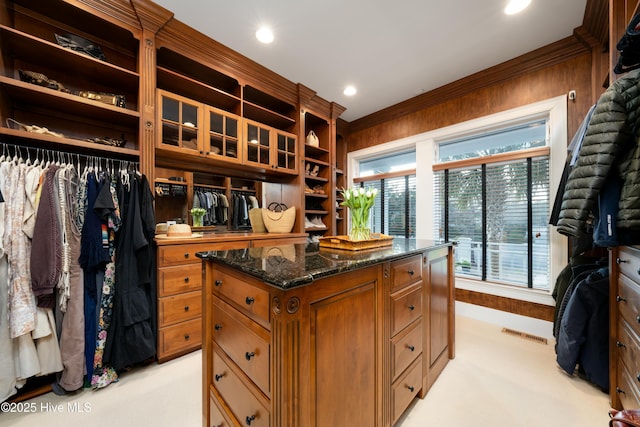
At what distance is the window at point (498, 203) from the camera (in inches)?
101

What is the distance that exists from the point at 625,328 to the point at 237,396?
6.78 ft

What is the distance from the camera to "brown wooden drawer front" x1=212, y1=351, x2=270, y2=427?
0.91 meters

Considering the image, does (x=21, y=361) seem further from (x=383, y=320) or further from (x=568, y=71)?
(x=568, y=71)

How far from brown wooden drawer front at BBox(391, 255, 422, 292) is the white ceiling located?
2011 millimetres

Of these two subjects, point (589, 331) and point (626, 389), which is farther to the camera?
point (589, 331)

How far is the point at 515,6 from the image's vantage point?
75.5 inches

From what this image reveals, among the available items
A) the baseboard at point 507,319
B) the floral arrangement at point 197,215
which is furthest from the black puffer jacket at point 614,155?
the floral arrangement at point 197,215

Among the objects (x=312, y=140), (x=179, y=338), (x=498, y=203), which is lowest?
(x=179, y=338)

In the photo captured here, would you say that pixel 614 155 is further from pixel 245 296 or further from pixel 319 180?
pixel 319 180

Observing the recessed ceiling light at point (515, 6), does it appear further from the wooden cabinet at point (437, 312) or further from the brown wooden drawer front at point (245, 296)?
the brown wooden drawer front at point (245, 296)

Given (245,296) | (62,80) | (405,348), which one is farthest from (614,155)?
(62,80)

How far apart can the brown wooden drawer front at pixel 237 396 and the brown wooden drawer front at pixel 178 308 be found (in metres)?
0.97

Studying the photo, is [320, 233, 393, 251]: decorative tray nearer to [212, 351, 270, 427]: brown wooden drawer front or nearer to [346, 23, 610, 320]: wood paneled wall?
[212, 351, 270, 427]: brown wooden drawer front

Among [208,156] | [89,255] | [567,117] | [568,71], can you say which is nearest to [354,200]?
[208,156]
